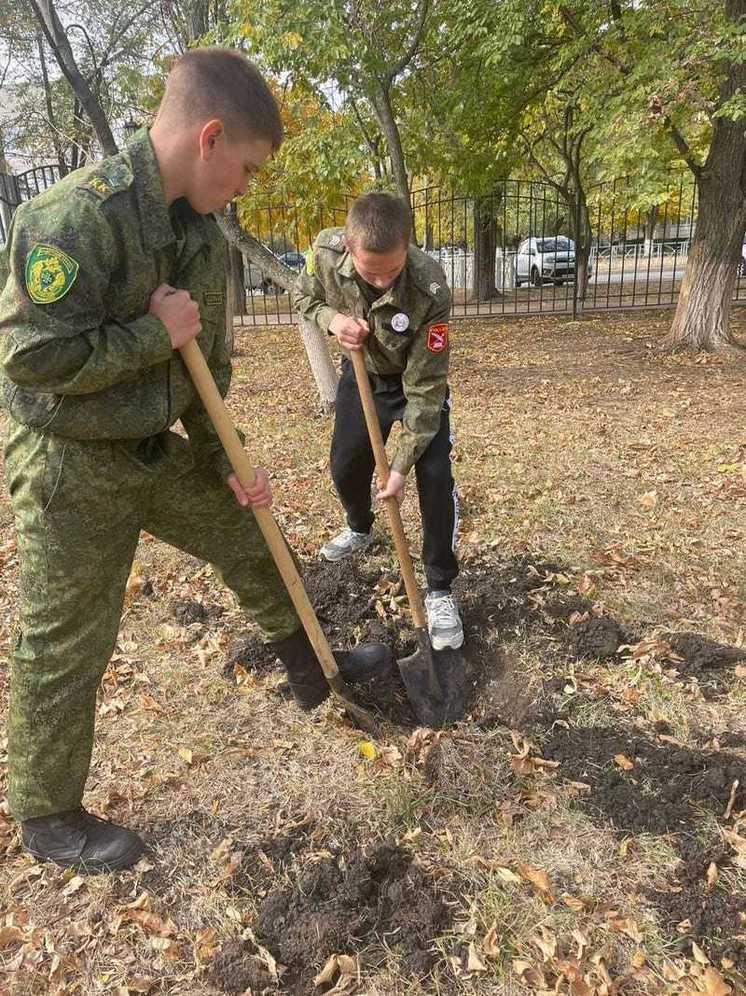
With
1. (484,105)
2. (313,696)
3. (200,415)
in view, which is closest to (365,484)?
(313,696)

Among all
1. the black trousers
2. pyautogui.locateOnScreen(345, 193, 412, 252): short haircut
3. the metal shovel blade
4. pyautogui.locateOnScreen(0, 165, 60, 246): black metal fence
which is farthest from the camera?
pyautogui.locateOnScreen(0, 165, 60, 246): black metal fence

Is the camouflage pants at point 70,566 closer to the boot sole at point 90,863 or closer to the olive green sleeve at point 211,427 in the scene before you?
the olive green sleeve at point 211,427

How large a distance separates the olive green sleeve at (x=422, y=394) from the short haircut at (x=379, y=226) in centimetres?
38

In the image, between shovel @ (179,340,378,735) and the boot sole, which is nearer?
shovel @ (179,340,378,735)

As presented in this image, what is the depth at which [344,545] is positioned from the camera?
12.3ft

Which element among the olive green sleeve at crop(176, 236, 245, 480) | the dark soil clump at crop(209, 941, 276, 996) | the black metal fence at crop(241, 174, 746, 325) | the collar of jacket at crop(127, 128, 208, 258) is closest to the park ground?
the dark soil clump at crop(209, 941, 276, 996)

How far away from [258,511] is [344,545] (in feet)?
5.15

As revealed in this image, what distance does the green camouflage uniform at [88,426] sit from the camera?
1.63m

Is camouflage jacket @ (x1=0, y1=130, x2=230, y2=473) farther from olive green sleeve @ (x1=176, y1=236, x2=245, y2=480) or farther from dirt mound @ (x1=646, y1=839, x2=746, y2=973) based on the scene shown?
dirt mound @ (x1=646, y1=839, x2=746, y2=973)

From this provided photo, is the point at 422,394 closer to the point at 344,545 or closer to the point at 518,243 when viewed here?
the point at 344,545

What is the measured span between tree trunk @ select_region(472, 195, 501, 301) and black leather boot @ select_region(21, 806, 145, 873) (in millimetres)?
15802

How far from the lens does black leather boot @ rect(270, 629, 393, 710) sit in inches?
101

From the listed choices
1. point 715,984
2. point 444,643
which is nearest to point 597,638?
point 444,643

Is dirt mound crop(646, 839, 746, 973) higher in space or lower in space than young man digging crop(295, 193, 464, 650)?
lower
